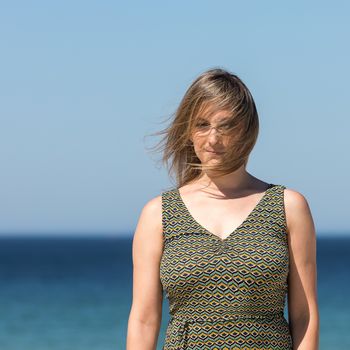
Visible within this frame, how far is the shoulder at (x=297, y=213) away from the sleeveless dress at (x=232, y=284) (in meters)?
0.02

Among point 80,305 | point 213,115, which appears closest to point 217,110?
point 213,115

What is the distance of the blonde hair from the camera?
4.40m

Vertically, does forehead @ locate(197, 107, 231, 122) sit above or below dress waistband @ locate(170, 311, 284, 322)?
above

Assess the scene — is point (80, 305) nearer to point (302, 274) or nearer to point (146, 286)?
point (146, 286)

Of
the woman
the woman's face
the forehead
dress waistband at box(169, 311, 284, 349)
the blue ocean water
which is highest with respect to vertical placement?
the forehead

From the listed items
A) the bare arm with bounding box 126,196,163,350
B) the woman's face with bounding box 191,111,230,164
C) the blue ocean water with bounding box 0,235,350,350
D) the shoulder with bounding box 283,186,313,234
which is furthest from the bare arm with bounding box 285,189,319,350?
the blue ocean water with bounding box 0,235,350,350

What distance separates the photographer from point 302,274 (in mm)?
4484

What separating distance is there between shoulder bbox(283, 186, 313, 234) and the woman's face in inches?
13.0

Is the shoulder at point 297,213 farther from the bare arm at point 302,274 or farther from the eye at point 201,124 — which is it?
the eye at point 201,124

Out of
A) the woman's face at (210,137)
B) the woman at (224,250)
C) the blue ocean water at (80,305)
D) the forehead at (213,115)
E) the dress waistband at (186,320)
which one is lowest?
the blue ocean water at (80,305)

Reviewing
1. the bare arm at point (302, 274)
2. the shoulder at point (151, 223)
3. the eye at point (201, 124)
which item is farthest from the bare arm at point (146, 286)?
the bare arm at point (302, 274)

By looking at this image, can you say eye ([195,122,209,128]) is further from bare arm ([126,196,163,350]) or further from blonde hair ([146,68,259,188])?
bare arm ([126,196,163,350])

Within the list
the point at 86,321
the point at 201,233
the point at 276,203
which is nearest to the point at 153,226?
the point at 201,233

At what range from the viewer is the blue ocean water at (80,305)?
2528 centimetres
